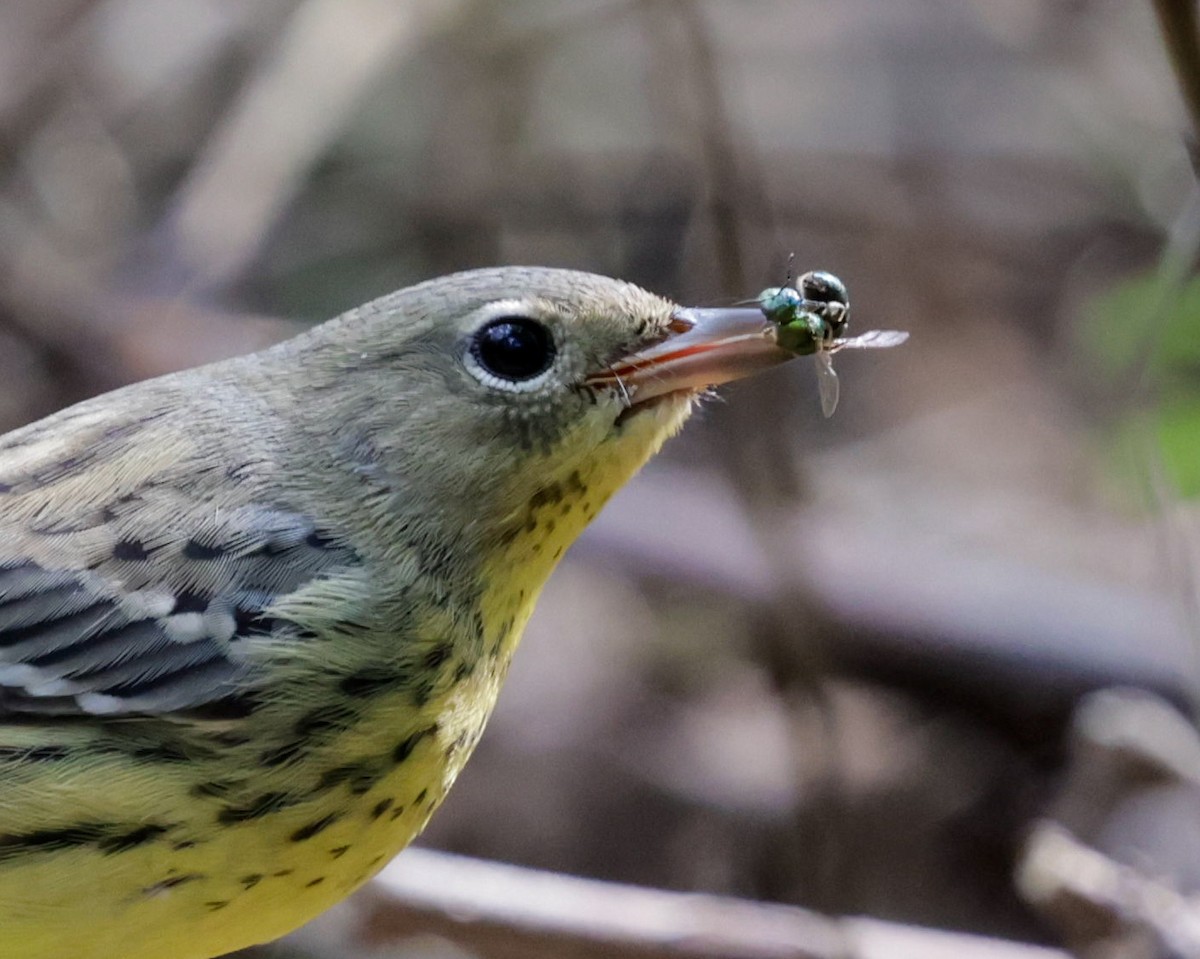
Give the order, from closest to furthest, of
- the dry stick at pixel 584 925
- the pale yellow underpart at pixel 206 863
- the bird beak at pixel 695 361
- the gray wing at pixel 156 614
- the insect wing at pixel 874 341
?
the pale yellow underpart at pixel 206 863, the gray wing at pixel 156 614, the bird beak at pixel 695 361, the insect wing at pixel 874 341, the dry stick at pixel 584 925

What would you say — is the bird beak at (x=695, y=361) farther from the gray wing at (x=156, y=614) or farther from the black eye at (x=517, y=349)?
the gray wing at (x=156, y=614)

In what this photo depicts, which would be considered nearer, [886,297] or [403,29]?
[403,29]

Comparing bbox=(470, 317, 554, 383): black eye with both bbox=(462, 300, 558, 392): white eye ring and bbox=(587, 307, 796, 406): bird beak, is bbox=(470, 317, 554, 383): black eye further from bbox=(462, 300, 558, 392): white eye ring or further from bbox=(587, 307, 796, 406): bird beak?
bbox=(587, 307, 796, 406): bird beak

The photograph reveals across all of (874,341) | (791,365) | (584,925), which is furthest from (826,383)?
(791,365)

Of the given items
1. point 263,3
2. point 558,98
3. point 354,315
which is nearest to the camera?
point 354,315

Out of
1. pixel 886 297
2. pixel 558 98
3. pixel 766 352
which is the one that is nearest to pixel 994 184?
pixel 886 297

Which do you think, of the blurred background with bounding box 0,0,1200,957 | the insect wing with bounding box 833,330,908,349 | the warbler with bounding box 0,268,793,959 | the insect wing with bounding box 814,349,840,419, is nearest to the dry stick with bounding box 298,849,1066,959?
the blurred background with bounding box 0,0,1200,957

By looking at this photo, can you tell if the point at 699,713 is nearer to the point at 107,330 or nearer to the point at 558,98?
the point at 107,330

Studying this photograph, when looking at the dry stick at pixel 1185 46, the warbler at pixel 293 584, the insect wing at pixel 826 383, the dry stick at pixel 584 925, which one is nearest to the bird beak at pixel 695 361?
the warbler at pixel 293 584
